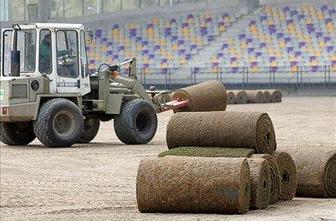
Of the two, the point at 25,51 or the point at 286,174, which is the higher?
the point at 25,51

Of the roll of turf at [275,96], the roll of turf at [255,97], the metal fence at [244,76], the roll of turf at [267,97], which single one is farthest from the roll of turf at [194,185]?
the metal fence at [244,76]

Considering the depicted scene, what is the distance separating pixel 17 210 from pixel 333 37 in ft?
159

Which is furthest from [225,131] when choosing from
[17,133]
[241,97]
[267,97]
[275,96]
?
[275,96]

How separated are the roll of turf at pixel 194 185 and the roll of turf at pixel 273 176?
0.65m

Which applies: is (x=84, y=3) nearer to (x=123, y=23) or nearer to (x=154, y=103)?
(x=123, y=23)

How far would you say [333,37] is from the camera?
58750 mm

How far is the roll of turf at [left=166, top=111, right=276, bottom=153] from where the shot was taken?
1143 centimetres

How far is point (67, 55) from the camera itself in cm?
2184

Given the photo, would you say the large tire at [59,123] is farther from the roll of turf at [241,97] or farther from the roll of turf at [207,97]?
the roll of turf at [241,97]

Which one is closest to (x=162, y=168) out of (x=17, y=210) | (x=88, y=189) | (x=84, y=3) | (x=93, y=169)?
(x=17, y=210)

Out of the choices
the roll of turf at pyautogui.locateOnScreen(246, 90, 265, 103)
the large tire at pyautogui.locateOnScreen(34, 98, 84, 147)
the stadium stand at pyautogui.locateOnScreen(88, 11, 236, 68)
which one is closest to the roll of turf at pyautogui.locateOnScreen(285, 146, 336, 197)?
the large tire at pyautogui.locateOnScreen(34, 98, 84, 147)

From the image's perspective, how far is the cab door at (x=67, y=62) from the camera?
21.7 meters

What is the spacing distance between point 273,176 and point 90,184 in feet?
13.9

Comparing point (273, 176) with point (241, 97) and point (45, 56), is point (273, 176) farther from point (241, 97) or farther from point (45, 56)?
point (241, 97)
